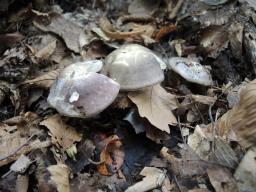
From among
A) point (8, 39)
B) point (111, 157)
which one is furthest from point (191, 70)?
point (8, 39)

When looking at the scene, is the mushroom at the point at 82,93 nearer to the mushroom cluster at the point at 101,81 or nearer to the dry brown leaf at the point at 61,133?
the mushroom cluster at the point at 101,81

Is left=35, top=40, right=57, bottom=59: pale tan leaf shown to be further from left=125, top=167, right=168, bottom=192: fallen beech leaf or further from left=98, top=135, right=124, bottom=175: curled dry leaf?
left=125, top=167, right=168, bottom=192: fallen beech leaf

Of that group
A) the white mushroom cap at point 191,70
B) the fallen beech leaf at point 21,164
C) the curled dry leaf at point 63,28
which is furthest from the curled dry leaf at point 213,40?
the fallen beech leaf at point 21,164

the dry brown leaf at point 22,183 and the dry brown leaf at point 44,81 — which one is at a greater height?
the dry brown leaf at point 44,81

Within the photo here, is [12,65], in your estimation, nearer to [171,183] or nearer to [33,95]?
[33,95]

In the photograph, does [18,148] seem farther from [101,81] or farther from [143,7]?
[143,7]

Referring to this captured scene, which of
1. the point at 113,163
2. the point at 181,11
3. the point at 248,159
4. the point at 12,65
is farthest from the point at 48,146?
the point at 181,11

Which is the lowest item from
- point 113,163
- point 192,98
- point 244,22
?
point 113,163
